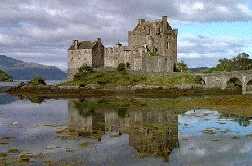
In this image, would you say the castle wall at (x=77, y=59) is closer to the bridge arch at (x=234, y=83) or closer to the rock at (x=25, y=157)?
the bridge arch at (x=234, y=83)

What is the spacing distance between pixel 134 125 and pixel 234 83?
45.5 metres

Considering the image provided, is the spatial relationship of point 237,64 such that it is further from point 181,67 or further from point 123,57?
point 123,57

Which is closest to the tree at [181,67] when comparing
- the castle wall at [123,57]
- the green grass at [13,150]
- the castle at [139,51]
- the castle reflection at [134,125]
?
the castle at [139,51]

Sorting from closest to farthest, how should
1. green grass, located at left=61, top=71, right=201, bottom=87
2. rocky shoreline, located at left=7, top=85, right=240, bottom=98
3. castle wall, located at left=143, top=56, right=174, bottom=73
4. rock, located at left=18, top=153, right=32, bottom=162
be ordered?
rock, located at left=18, top=153, right=32, bottom=162, rocky shoreline, located at left=7, top=85, right=240, bottom=98, green grass, located at left=61, top=71, right=201, bottom=87, castle wall, located at left=143, top=56, right=174, bottom=73

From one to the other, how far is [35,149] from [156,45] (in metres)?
54.1

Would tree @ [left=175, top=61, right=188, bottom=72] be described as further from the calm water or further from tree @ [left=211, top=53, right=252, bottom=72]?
the calm water

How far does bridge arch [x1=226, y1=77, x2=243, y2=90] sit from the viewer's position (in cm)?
6778

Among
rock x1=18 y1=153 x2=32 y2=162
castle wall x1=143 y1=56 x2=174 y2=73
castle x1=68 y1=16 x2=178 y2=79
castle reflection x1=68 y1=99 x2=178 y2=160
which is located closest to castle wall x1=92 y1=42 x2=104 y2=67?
castle x1=68 y1=16 x2=178 y2=79

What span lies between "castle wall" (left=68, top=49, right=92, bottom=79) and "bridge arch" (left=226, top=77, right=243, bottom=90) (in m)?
19.9

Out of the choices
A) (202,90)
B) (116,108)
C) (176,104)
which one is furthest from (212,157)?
(202,90)

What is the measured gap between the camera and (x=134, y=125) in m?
29.6

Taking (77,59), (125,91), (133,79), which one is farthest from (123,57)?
(125,91)

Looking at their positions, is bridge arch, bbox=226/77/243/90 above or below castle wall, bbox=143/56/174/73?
below

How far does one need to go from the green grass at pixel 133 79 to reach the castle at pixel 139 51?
10.9ft
